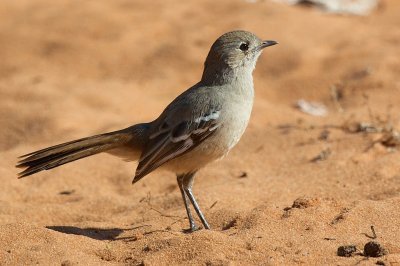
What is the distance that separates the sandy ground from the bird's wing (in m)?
0.60

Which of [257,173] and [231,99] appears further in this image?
[257,173]

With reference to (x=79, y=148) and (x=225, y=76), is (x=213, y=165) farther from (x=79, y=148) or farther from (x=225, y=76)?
(x=79, y=148)

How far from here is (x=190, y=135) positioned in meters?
6.82

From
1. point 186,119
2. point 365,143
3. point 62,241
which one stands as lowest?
point 365,143

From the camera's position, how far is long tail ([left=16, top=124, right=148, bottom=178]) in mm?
6672

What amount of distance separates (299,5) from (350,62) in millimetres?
3520

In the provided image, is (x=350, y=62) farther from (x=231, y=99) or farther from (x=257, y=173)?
(x=231, y=99)

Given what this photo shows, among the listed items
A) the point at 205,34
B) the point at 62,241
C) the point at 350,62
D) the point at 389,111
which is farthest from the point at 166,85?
the point at 62,241

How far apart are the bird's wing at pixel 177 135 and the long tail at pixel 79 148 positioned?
0.69 feet

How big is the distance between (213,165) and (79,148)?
2454 millimetres

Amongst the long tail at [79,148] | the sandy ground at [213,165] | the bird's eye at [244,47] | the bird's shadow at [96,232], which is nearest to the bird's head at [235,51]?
the bird's eye at [244,47]

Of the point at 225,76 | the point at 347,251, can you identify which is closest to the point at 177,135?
the point at 225,76

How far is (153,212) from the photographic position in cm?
728

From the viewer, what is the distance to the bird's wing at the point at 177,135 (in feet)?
22.2
